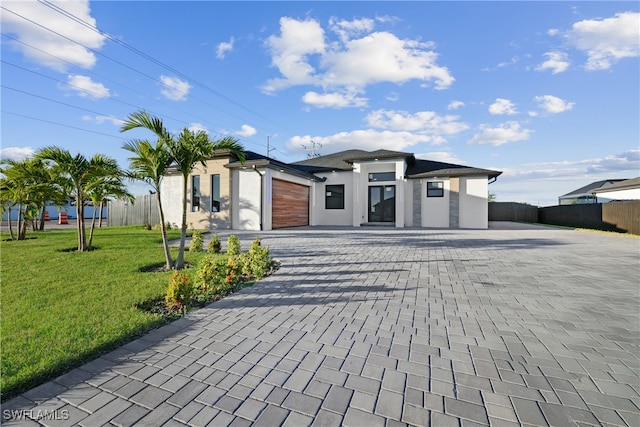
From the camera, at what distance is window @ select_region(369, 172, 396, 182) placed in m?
18.8

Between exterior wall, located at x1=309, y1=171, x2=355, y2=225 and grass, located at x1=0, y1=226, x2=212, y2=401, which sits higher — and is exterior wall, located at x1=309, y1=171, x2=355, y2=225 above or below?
above

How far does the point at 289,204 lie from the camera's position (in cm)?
1712

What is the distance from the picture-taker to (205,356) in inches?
97.9

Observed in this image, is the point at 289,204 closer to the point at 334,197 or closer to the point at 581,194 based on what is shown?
the point at 334,197

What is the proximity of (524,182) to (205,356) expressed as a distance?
158ft

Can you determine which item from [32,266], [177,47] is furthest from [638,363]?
[177,47]

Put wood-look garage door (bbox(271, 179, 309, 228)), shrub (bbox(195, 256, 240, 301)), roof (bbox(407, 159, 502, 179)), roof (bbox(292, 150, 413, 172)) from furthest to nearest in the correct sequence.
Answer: roof (bbox(292, 150, 413, 172))
roof (bbox(407, 159, 502, 179))
wood-look garage door (bbox(271, 179, 309, 228))
shrub (bbox(195, 256, 240, 301))

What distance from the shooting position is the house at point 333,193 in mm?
15008

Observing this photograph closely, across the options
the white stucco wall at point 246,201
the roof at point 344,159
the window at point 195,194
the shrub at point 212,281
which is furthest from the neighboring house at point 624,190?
the window at point 195,194

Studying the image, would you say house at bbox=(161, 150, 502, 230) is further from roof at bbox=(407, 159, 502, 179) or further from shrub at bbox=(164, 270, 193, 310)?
shrub at bbox=(164, 270, 193, 310)

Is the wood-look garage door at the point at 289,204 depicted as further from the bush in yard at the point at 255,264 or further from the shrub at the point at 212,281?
the shrub at the point at 212,281

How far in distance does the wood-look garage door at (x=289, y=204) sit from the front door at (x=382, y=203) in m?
4.59

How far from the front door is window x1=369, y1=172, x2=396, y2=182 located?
0.49m

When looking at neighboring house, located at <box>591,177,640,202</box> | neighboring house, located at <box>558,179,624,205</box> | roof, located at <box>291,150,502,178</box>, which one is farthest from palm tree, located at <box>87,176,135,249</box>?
neighboring house, located at <box>558,179,624,205</box>
